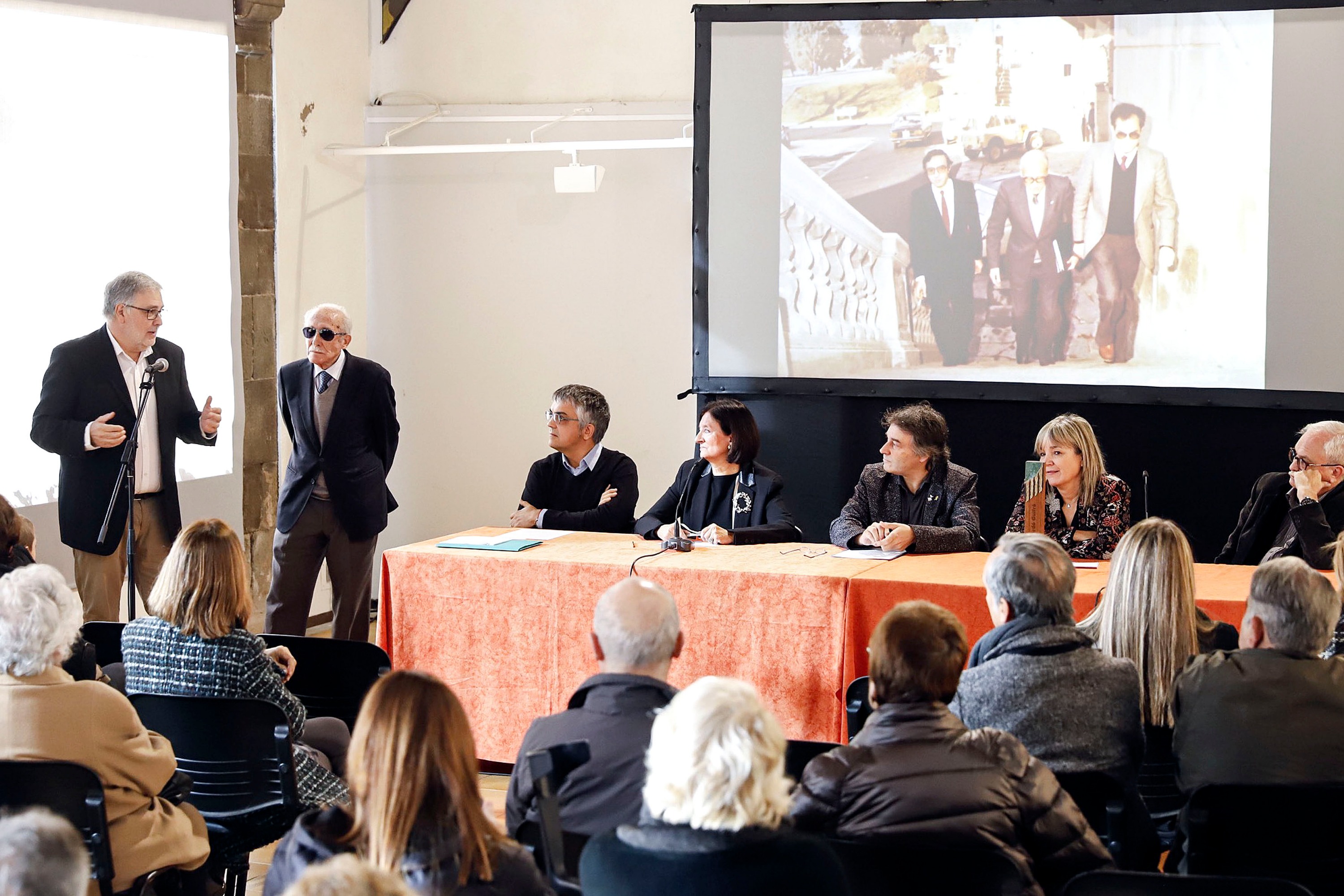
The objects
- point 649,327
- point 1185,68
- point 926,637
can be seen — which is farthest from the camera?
point 649,327

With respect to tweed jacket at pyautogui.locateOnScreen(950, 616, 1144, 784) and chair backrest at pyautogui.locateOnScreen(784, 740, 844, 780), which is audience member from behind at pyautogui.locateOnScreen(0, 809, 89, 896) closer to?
chair backrest at pyautogui.locateOnScreen(784, 740, 844, 780)

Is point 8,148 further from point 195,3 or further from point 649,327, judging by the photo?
point 649,327

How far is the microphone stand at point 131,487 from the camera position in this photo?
4.29 m

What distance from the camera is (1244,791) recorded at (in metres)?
2.20

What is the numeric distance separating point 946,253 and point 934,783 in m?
4.17

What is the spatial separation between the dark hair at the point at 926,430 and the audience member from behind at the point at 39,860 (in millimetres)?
3523

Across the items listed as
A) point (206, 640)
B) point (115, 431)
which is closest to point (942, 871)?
point (206, 640)

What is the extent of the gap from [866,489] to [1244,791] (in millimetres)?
2535

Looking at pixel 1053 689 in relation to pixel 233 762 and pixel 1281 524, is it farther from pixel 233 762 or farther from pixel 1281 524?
pixel 1281 524

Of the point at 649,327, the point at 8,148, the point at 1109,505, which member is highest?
the point at 8,148

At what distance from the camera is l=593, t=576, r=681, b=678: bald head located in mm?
2545

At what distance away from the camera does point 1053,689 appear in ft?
8.36

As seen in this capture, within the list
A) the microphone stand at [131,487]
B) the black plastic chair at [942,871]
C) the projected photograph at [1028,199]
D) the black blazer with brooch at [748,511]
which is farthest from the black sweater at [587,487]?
the black plastic chair at [942,871]

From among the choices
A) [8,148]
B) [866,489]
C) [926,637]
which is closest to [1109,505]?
[866,489]
